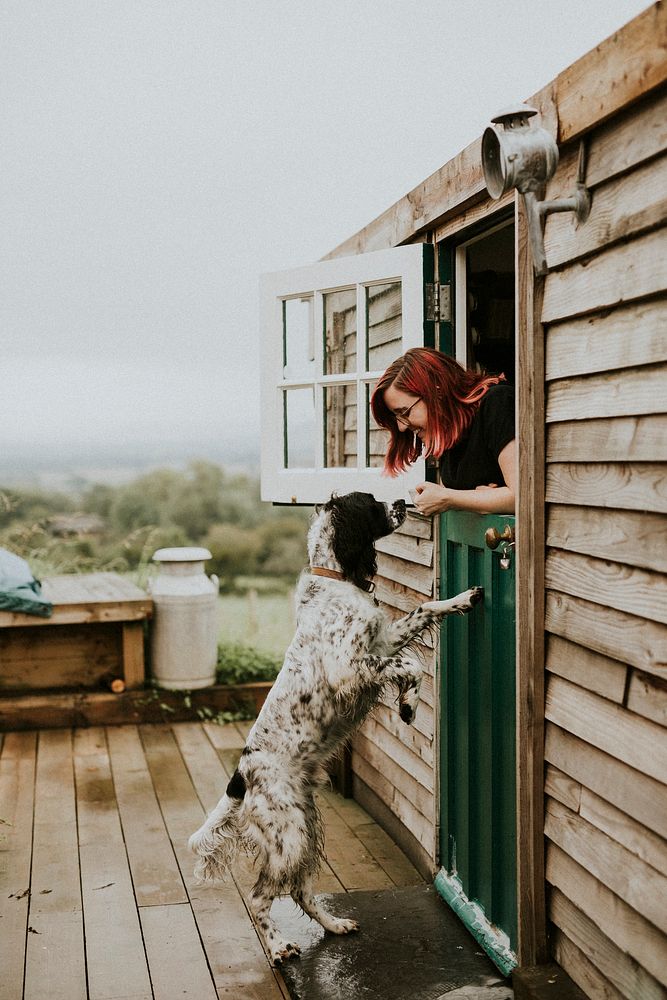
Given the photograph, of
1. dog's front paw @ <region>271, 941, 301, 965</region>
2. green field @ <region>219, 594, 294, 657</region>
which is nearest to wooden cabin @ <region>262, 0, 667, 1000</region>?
dog's front paw @ <region>271, 941, 301, 965</region>

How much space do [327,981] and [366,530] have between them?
4.21ft

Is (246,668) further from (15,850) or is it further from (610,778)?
(610,778)

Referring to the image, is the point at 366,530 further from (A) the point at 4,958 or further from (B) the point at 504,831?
(A) the point at 4,958

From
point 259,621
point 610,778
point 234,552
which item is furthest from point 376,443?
point 234,552

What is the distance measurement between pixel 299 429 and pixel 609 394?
2.03 meters

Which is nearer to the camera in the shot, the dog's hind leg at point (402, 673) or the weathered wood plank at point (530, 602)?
the weathered wood plank at point (530, 602)

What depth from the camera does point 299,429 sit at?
3.92m

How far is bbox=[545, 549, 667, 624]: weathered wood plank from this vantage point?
6.06ft

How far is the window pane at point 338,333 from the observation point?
3682mm

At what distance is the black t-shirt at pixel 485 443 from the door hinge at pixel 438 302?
19.6 inches

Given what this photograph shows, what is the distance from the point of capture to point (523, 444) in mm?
2408

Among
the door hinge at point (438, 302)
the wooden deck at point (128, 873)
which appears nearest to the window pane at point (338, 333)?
the door hinge at point (438, 302)

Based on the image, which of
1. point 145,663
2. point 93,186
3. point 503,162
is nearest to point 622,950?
point 503,162

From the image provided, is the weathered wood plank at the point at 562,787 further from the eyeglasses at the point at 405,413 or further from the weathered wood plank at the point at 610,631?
the eyeglasses at the point at 405,413
